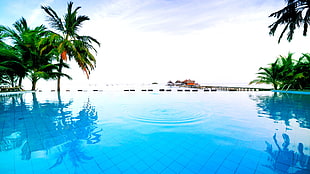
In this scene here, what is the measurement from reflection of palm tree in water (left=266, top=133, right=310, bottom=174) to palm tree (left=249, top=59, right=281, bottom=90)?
16571 millimetres

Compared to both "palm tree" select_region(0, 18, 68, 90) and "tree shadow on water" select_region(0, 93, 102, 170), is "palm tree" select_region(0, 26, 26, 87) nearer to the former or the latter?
"palm tree" select_region(0, 18, 68, 90)

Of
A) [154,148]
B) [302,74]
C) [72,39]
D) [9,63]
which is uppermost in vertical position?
[72,39]

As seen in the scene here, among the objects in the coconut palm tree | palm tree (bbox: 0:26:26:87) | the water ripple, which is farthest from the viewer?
the coconut palm tree

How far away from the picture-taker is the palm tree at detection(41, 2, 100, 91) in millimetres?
11006

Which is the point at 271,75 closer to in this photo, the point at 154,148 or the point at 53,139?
the point at 154,148

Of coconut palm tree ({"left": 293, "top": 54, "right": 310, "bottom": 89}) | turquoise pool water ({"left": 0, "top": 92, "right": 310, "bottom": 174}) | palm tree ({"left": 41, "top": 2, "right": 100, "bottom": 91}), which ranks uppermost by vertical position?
palm tree ({"left": 41, "top": 2, "right": 100, "bottom": 91})

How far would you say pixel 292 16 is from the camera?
28.0 feet

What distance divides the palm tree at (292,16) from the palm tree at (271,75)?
6022 mm

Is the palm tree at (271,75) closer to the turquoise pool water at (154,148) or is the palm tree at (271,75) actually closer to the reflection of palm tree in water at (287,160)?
the turquoise pool water at (154,148)

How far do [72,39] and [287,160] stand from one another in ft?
51.5

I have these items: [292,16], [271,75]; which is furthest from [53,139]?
[271,75]

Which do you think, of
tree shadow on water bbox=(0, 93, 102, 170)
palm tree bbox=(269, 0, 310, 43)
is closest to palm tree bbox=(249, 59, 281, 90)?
palm tree bbox=(269, 0, 310, 43)

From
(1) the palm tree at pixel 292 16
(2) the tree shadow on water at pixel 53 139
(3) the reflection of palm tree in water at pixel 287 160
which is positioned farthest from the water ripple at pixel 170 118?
(1) the palm tree at pixel 292 16

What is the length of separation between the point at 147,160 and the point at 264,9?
13947 millimetres
